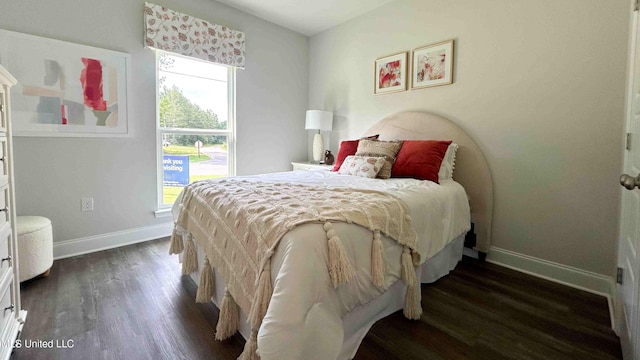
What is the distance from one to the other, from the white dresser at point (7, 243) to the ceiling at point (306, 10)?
8.38 feet

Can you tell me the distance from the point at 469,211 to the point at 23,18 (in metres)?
3.86

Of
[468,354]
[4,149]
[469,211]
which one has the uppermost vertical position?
[4,149]

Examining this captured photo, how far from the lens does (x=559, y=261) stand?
2.20 meters

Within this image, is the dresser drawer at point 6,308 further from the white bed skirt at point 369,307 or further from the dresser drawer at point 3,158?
the white bed skirt at point 369,307

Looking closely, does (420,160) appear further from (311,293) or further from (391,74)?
(311,293)

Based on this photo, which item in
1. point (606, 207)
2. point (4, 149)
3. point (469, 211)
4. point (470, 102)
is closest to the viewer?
point (4, 149)

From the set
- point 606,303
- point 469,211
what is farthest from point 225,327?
point 606,303

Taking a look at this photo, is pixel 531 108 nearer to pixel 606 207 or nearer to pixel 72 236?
pixel 606 207

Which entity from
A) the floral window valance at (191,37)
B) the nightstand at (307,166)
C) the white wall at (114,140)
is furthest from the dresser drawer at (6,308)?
the nightstand at (307,166)

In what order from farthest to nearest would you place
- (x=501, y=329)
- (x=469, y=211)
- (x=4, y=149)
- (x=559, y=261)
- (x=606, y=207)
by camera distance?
(x=469, y=211)
(x=559, y=261)
(x=606, y=207)
(x=501, y=329)
(x=4, y=149)

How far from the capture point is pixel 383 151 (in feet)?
8.73

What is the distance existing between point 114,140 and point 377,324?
278cm

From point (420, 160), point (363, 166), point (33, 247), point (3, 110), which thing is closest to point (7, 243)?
point (3, 110)

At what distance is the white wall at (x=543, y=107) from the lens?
1.97 meters
